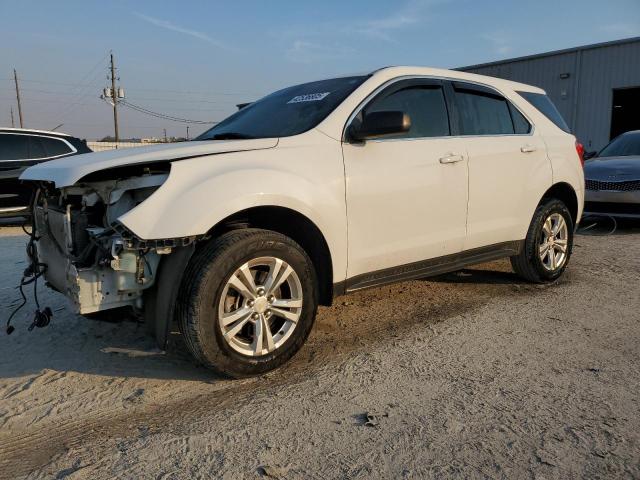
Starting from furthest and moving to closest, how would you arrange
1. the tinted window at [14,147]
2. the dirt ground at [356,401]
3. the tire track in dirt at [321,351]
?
the tinted window at [14,147] < the tire track in dirt at [321,351] < the dirt ground at [356,401]

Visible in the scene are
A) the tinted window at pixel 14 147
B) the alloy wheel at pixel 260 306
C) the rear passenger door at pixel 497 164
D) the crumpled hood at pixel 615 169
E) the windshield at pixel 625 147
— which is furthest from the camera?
the windshield at pixel 625 147

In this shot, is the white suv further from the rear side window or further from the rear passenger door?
the rear side window

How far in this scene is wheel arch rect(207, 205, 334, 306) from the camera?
2.99 m

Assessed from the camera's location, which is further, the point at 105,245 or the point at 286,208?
the point at 286,208

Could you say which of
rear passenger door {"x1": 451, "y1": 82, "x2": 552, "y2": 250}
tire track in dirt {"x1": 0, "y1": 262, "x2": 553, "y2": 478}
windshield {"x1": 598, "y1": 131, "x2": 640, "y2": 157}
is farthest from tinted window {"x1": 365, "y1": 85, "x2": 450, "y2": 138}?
windshield {"x1": 598, "y1": 131, "x2": 640, "y2": 157}

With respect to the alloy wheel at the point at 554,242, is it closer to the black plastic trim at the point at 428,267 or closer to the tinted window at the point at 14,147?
the black plastic trim at the point at 428,267

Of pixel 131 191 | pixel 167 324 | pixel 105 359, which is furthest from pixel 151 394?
pixel 131 191

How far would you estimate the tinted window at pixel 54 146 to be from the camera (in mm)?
8414

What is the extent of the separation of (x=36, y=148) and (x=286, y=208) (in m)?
7.03

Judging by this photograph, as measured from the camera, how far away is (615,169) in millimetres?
7922

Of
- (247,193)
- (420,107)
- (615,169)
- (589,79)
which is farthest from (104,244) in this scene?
(589,79)

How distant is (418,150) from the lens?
366 cm

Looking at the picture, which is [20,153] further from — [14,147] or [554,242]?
[554,242]

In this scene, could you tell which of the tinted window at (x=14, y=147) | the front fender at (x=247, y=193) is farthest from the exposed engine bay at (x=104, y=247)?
the tinted window at (x=14, y=147)
